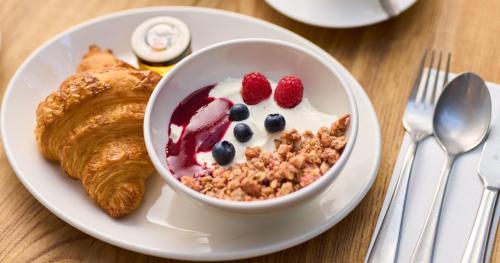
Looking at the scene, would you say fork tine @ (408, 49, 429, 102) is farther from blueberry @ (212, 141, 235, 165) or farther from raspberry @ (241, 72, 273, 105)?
blueberry @ (212, 141, 235, 165)

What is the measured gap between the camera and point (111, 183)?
1446 mm

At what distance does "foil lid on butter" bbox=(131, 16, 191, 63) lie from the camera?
1.70m

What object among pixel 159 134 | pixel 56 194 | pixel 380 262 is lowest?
pixel 380 262

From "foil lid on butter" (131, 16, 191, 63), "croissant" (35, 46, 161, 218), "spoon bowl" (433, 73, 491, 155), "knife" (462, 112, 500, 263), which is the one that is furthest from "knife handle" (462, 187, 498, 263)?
"foil lid on butter" (131, 16, 191, 63)

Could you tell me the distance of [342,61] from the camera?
1806 millimetres

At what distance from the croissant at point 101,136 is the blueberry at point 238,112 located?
24 centimetres

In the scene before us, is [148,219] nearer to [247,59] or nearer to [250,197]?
[250,197]

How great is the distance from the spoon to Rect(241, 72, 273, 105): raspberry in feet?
A: 1.49

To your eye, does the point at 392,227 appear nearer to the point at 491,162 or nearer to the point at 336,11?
the point at 491,162

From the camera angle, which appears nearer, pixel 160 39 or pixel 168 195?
pixel 168 195

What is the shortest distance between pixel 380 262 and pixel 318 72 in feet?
1.57

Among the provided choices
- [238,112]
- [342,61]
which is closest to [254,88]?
[238,112]

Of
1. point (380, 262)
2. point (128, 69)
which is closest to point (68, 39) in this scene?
point (128, 69)

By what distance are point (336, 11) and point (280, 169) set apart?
2.38ft
